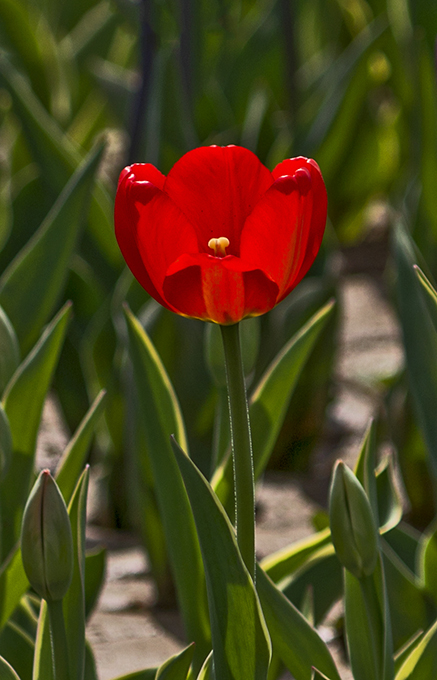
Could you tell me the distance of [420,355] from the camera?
2.86 feet

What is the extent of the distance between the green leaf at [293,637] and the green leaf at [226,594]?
0.11m

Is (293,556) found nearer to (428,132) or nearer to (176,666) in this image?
(176,666)

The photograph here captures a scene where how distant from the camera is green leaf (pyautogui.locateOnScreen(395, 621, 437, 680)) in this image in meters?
0.74

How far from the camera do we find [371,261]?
7.46ft

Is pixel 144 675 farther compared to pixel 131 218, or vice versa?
pixel 144 675

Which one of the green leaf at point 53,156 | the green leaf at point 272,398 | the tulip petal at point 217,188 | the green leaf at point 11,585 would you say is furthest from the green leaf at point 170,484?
the green leaf at point 53,156

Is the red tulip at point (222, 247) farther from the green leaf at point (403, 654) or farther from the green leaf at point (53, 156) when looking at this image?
the green leaf at point (53, 156)

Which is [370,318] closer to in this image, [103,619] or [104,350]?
[104,350]

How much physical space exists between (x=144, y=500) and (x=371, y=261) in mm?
1314

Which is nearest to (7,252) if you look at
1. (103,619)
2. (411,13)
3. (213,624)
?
(103,619)

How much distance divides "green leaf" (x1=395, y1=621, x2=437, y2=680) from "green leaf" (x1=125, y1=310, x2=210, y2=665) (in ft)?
0.65

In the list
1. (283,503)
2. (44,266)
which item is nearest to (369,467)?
(44,266)

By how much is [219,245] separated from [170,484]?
1.18ft

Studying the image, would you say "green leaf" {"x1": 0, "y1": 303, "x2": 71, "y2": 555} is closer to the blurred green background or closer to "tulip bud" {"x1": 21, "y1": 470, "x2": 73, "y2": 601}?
the blurred green background
